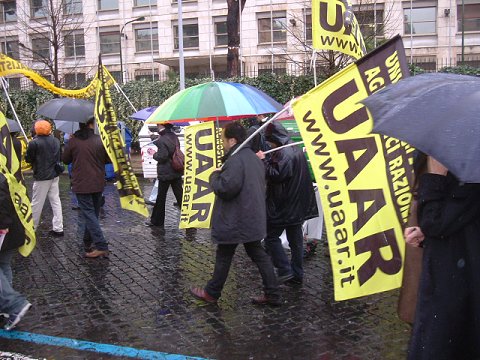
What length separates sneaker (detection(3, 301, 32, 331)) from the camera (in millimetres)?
4507

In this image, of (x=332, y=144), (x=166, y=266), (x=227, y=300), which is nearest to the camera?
(x=332, y=144)

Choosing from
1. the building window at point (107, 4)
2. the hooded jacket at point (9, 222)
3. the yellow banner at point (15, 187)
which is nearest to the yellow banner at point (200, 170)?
the yellow banner at point (15, 187)

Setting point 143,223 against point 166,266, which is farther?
point 143,223

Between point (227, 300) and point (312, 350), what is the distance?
1322 millimetres

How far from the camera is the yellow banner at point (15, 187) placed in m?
4.80

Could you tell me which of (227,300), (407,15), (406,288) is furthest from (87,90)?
(407,15)

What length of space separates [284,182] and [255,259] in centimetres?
92

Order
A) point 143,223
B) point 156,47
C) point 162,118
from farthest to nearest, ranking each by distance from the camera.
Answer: point 156,47, point 143,223, point 162,118

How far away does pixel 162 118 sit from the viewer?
5715 millimetres

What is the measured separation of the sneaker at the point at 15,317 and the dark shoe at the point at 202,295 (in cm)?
149

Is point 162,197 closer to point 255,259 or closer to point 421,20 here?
point 255,259

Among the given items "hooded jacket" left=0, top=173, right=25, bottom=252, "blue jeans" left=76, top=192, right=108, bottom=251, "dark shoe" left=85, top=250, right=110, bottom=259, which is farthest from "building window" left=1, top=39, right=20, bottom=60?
"hooded jacket" left=0, top=173, right=25, bottom=252

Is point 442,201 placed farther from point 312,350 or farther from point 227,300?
point 227,300

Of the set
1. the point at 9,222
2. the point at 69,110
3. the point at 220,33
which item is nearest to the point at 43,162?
the point at 69,110
